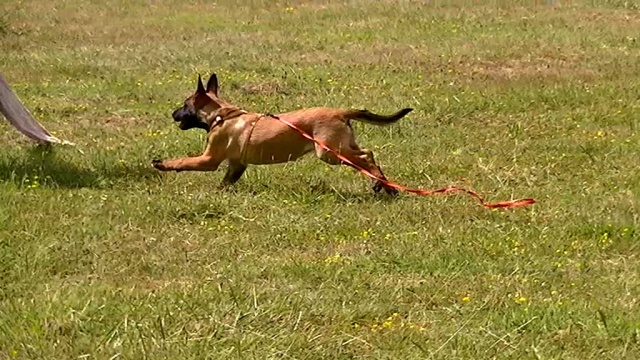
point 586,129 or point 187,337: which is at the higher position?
point 187,337

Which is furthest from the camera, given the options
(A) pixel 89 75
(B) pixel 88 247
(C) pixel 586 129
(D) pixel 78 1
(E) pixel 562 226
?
(D) pixel 78 1

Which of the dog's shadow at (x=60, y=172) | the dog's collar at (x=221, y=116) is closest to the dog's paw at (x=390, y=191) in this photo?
the dog's collar at (x=221, y=116)

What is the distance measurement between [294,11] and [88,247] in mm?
15759

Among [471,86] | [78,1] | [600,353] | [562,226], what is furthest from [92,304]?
[78,1]

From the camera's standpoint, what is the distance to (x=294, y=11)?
72.7ft

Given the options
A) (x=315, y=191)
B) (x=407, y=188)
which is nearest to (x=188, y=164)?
(x=315, y=191)

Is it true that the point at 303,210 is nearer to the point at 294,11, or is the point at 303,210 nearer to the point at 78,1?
the point at 294,11

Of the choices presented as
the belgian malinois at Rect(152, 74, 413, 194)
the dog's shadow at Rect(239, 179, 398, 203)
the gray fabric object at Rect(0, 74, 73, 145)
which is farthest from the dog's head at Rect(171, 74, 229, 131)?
the gray fabric object at Rect(0, 74, 73, 145)

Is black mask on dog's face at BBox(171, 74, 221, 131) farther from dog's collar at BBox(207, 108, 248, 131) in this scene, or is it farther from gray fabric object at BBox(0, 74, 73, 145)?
gray fabric object at BBox(0, 74, 73, 145)

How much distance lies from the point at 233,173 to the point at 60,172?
1.51 metres

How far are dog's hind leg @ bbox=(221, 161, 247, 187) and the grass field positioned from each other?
0.12 meters

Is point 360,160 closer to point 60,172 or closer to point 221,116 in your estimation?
point 221,116

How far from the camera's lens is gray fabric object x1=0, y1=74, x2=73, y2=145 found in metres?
10.2

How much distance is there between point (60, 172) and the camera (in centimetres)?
927
